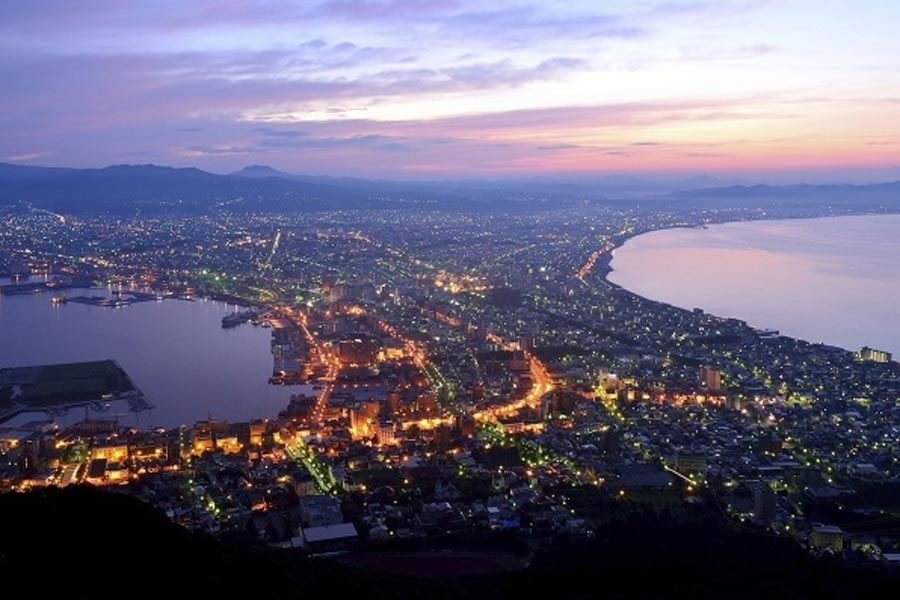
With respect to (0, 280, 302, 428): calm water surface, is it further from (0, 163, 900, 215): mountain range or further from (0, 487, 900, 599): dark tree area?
(0, 163, 900, 215): mountain range

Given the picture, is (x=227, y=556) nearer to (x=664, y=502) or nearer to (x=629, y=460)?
(x=664, y=502)

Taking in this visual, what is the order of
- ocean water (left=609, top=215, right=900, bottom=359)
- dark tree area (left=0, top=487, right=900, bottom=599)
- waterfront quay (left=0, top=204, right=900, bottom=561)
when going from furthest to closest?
ocean water (left=609, top=215, right=900, bottom=359) → waterfront quay (left=0, top=204, right=900, bottom=561) → dark tree area (left=0, top=487, right=900, bottom=599)

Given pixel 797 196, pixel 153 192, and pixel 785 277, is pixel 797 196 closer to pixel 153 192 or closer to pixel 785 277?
pixel 785 277

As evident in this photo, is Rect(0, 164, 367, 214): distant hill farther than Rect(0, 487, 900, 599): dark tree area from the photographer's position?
Yes

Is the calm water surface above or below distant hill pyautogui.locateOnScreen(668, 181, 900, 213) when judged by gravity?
below

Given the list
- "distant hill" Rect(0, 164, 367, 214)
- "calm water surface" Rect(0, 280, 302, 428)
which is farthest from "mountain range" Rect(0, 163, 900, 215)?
"calm water surface" Rect(0, 280, 302, 428)

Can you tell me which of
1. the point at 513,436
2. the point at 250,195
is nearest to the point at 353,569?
the point at 513,436

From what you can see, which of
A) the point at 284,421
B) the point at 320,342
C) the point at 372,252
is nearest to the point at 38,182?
the point at 372,252
